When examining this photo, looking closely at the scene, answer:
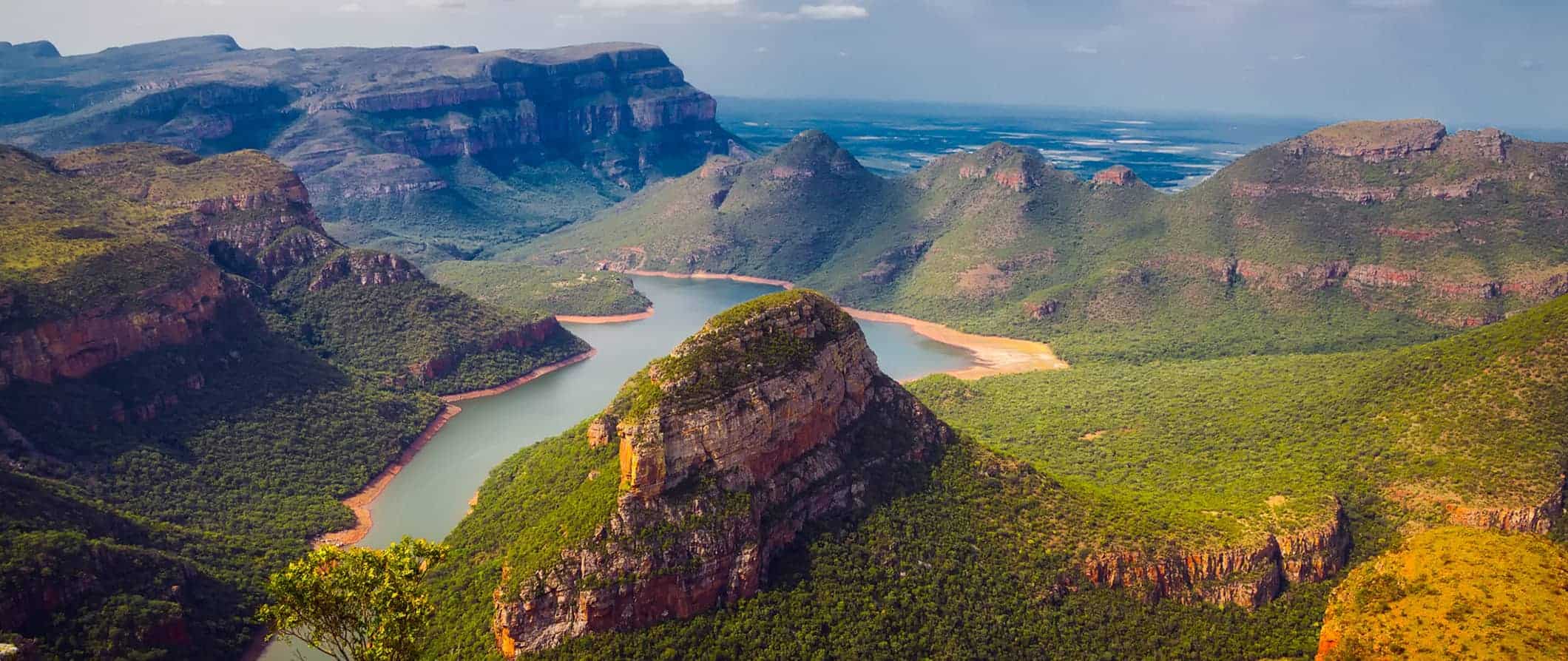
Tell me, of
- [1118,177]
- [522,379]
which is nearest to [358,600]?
[522,379]

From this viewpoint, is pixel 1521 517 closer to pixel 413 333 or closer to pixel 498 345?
pixel 498 345

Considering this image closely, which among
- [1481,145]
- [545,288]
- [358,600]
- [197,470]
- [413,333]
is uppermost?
[1481,145]

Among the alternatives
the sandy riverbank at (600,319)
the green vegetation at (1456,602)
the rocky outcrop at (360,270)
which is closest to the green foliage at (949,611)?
the green vegetation at (1456,602)

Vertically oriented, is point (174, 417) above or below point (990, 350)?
above

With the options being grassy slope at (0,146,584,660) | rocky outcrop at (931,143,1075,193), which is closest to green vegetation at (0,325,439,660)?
grassy slope at (0,146,584,660)

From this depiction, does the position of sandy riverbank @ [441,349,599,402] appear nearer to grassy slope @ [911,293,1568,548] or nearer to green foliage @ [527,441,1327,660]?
grassy slope @ [911,293,1568,548]

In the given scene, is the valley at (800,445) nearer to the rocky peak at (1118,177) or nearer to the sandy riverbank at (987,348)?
the sandy riverbank at (987,348)
